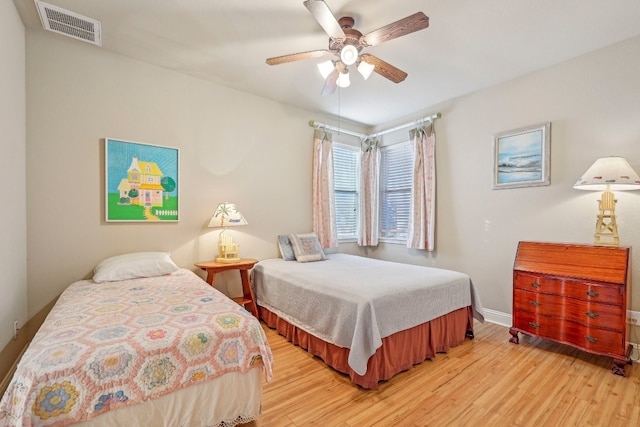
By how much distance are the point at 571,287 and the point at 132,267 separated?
145 inches

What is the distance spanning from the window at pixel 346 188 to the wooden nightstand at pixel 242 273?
1.78 m

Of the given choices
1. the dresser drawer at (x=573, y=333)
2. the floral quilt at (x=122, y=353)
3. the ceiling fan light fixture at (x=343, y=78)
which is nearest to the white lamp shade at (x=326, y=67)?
the ceiling fan light fixture at (x=343, y=78)

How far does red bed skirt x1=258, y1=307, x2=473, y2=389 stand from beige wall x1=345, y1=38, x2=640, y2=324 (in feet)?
3.09

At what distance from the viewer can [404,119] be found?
13.9 ft

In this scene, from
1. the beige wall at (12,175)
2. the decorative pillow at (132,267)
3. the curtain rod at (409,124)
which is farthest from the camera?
the curtain rod at (409,124)

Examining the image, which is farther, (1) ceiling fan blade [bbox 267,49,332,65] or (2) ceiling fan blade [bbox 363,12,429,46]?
(1) ceiling fan blade [bbox 267,49,332,65]

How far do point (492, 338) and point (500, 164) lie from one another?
73.0 inches


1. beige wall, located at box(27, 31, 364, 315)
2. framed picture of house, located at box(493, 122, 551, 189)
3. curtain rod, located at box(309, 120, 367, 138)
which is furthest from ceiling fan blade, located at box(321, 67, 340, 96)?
framed picture of house, located at box(493, 122, 551, 189)

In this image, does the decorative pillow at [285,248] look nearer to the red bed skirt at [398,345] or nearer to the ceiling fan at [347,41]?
the red bed skirt at [398,345]

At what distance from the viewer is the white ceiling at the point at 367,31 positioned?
2025mm

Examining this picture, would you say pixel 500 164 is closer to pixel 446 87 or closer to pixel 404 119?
pixel 446 87

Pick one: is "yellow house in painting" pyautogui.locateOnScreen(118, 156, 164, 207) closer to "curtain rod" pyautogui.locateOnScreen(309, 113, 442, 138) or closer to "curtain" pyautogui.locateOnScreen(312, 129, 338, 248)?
"curtain" pyautogui.locateOnScreen(312, 129, 338, 248)

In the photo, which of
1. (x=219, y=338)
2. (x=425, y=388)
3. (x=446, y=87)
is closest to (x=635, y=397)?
(x=425, y=388)

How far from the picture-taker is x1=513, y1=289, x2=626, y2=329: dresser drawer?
218 centimetres
